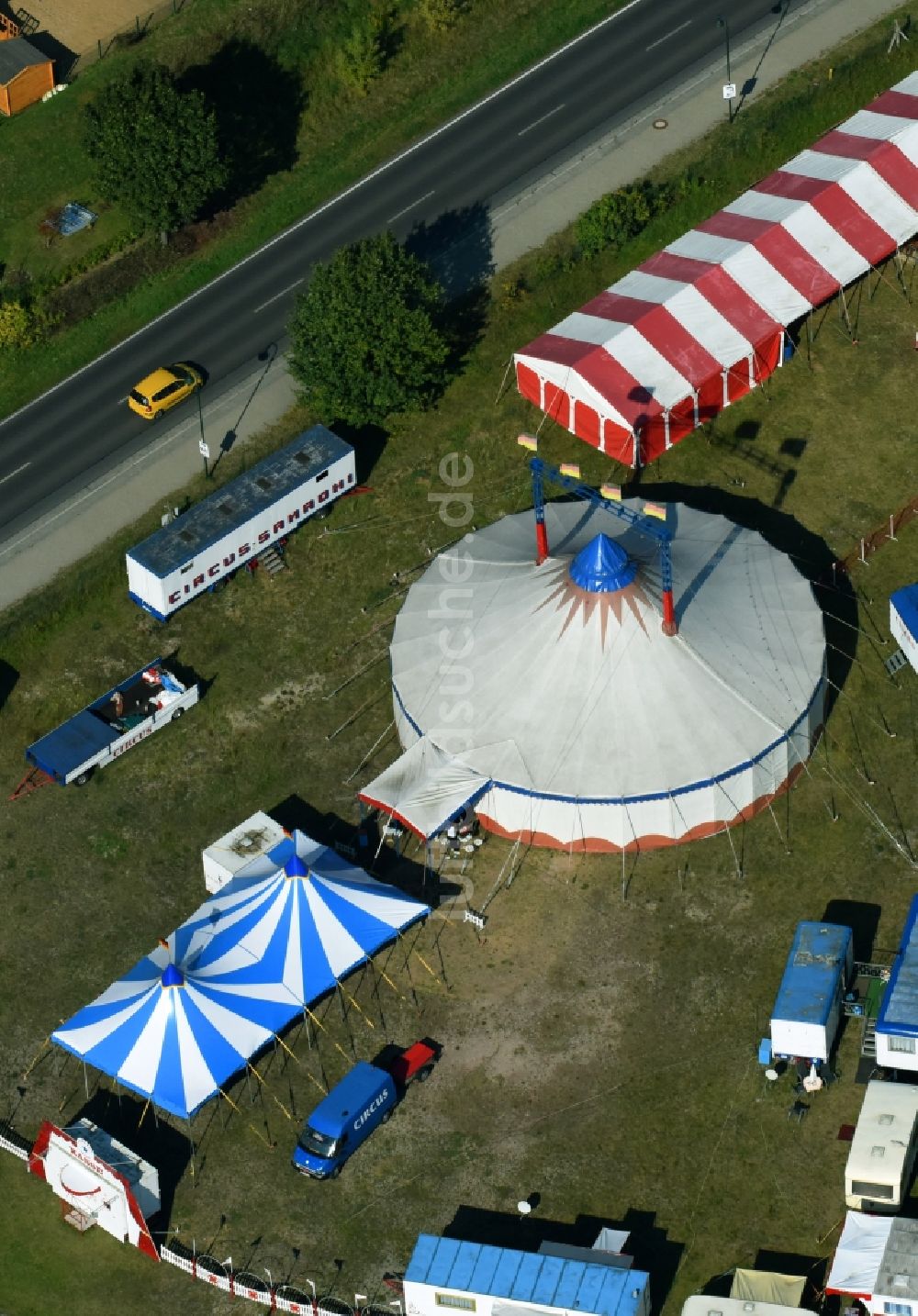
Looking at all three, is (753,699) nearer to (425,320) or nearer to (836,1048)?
(836,1048)

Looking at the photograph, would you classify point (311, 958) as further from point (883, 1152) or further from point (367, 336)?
point (367, 336)

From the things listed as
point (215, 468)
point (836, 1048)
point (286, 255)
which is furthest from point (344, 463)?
point (836, 1048)

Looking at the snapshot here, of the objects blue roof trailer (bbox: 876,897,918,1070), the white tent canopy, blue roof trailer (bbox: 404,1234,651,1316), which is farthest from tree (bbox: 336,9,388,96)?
blue roof trailer (bbox: 404,1234,651,1316)

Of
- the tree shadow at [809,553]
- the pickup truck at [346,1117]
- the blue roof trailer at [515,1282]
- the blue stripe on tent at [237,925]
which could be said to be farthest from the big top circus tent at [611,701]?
the blue roof trailer at [515,1282]

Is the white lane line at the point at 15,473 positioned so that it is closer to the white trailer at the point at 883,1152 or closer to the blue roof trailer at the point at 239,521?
the blue roof trailer at the point at 239,521

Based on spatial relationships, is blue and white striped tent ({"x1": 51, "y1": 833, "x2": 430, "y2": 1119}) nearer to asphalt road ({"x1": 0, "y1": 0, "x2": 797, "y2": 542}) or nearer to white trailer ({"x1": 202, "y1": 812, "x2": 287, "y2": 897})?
white trailer ({"x1": 202, "y1": 812, "x2": 287, "y2": 897})

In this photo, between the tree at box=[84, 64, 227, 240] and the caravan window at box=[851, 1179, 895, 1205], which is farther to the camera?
the tree at box=[84, 64, 227, 240]

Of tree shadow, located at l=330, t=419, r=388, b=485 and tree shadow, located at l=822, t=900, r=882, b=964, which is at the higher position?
tree shadow, located at l=330, t=419, r=388, b=485

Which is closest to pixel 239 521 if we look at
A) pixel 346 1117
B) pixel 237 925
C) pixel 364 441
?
pixel 364 441
